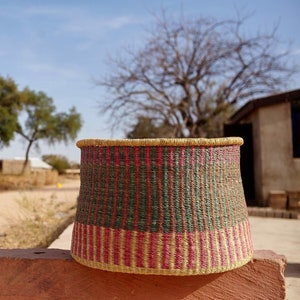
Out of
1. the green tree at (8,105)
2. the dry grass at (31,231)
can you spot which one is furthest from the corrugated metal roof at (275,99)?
the green tree at (8,105)

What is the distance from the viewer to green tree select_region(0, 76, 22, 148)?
22891mm

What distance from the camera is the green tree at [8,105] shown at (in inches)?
901

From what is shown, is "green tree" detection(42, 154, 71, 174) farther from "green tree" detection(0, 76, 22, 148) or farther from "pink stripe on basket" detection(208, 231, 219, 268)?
"pink stripe on basket" detection(208, 231, 219, 268)

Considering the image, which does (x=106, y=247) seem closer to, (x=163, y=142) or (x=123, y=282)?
(x=123, y=282)

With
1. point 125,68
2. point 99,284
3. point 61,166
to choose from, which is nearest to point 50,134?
point 61,166

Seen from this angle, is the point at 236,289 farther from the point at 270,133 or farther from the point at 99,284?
the point at 270,133

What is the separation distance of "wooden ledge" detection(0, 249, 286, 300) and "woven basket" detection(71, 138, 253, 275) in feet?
0.48

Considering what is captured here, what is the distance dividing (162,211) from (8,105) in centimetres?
2334

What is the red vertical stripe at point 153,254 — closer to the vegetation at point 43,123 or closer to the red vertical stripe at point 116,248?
the red vertical stripe at point 116,248

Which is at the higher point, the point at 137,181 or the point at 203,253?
the point at 137,181

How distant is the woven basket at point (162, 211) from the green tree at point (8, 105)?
878 inches

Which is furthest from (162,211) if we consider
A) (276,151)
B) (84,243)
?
(276,151)

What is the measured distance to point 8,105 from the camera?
76.8 ft

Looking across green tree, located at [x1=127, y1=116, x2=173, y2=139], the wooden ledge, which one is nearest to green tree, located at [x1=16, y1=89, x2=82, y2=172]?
green tree, located at [x1=127, y1=116, x2=173, y2=139]
